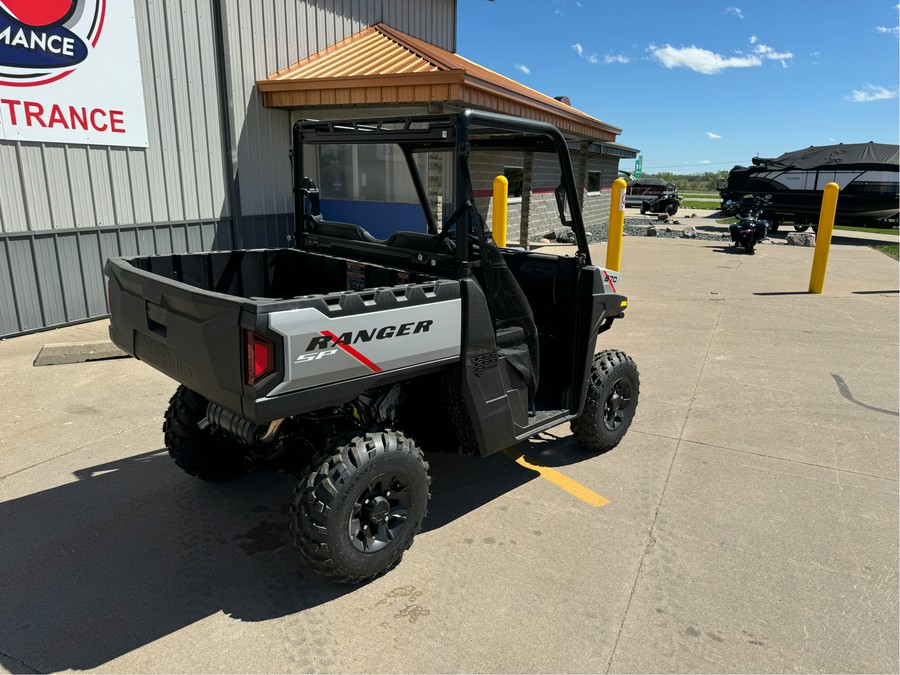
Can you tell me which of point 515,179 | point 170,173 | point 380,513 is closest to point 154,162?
point 170,173

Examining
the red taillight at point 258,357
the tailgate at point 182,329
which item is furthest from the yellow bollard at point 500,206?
the red taillight at point 258,357

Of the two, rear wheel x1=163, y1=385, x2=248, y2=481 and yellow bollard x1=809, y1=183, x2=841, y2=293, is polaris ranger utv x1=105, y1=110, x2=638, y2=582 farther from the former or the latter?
yellow bollard x1=809, y1=183, x2=841, y2=293

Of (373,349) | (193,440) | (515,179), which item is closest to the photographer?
(373,349)

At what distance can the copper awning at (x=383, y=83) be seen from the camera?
28.3 feet

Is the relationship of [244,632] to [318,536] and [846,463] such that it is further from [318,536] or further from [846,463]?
[846,463]

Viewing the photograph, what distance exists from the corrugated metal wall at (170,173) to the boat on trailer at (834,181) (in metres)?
16.9

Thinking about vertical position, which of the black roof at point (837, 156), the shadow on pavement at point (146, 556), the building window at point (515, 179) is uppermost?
the black roof at point (837, 156)

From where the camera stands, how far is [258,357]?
2408 millimetres

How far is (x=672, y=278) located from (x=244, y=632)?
11344 millimetres

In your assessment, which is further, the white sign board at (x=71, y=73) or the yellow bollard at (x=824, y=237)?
the yellow bollard at (x=824, y=237)

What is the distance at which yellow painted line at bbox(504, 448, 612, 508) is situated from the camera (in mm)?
3760

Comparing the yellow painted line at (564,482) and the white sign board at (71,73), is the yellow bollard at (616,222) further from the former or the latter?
the white sign board at (71,73)

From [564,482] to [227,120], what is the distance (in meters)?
7.71

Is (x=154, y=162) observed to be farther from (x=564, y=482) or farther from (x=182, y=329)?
(x=564, y=482)
